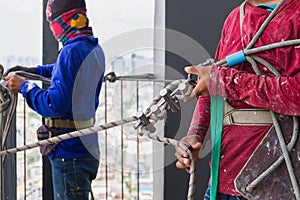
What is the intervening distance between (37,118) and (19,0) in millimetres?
665

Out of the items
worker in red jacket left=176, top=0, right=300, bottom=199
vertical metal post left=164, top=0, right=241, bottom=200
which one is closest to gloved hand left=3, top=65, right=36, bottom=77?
vertical metal post left=164, top=0, right=241, bottom=200

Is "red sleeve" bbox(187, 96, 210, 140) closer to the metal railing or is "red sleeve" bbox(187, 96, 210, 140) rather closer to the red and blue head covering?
the red and blue head covering

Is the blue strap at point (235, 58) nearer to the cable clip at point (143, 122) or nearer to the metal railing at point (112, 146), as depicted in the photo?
the cable clip at point (143, 122)

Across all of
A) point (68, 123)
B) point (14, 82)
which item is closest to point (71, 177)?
point (68, 123)

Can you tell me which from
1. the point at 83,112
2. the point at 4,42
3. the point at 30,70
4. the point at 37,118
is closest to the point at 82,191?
the point at 83,112

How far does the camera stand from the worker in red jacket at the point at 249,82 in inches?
50.5

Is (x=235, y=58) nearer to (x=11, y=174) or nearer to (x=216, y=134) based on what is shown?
(x=216, y=134)

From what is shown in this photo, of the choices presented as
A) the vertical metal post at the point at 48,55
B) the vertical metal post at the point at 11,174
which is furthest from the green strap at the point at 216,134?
the vertical metal post at the point at 48,55

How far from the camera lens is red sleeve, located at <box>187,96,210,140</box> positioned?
5.03ft

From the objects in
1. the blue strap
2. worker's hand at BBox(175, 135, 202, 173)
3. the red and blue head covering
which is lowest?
worker's hand at BBox(175, 135, 202, 173)

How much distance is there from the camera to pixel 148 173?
11.1 ft

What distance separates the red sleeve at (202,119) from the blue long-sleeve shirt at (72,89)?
75 cm

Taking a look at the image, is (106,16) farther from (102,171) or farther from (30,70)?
(102,171)

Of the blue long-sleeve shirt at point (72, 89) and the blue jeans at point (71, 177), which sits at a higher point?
the blue long-sleeve shirt at point (72, 89)
